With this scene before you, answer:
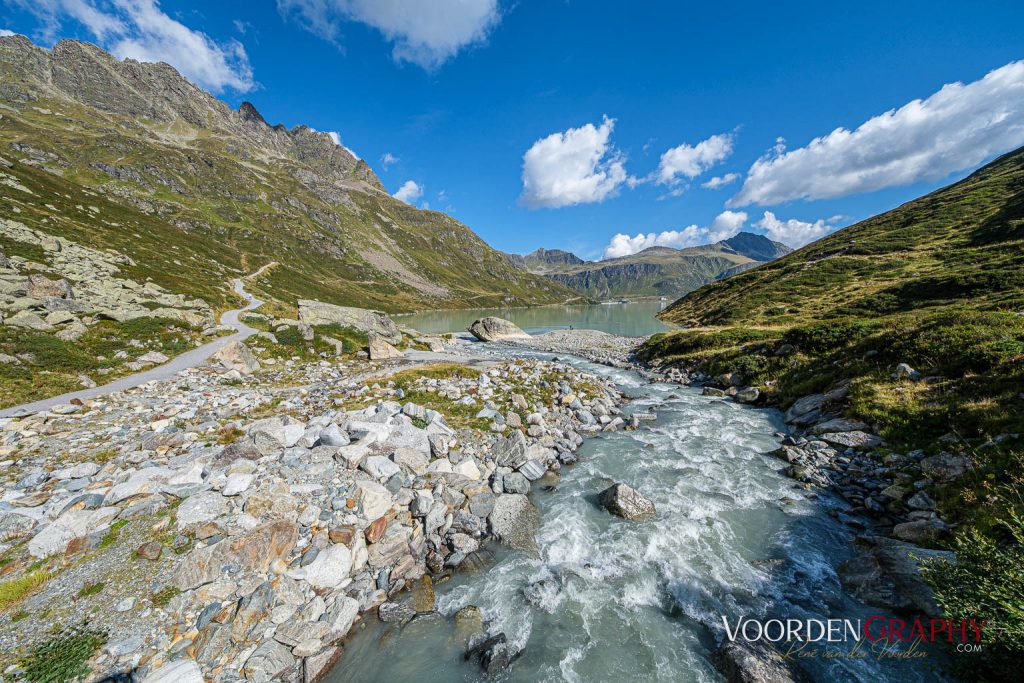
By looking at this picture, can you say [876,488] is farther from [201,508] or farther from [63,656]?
[63,656]

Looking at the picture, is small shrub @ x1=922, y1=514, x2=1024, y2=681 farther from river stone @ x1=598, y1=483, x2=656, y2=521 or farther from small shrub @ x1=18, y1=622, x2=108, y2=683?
small shrub @ x1=18, y1=622, x2=108, y2=683

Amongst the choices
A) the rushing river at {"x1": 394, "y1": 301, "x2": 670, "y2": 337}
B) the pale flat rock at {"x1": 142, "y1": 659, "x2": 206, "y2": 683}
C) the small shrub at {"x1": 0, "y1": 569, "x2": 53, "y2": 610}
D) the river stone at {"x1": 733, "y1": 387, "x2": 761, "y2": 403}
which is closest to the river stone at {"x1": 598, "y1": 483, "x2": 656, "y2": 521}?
the pale flat rock at {"x1": 142, "y1": 659, "x2": 206, "y2": 683}

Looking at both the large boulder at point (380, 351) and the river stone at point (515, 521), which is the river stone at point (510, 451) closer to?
the river stone at point (515, 521)

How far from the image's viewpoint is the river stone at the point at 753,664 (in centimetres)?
679

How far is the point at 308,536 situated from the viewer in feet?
30.6

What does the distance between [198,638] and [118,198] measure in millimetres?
219345

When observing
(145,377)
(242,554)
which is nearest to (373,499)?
(242,554)

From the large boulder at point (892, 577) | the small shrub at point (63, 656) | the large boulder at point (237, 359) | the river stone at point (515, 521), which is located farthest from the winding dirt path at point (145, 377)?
the large boulder at point (892, 577)

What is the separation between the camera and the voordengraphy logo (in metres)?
6.99

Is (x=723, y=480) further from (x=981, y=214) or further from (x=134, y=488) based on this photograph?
(x=981, y=214)

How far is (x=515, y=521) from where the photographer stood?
11625 mm

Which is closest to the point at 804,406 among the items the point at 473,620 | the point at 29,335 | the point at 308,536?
the point at 473,620

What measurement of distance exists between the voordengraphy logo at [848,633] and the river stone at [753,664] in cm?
24

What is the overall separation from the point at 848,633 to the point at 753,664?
265cm
